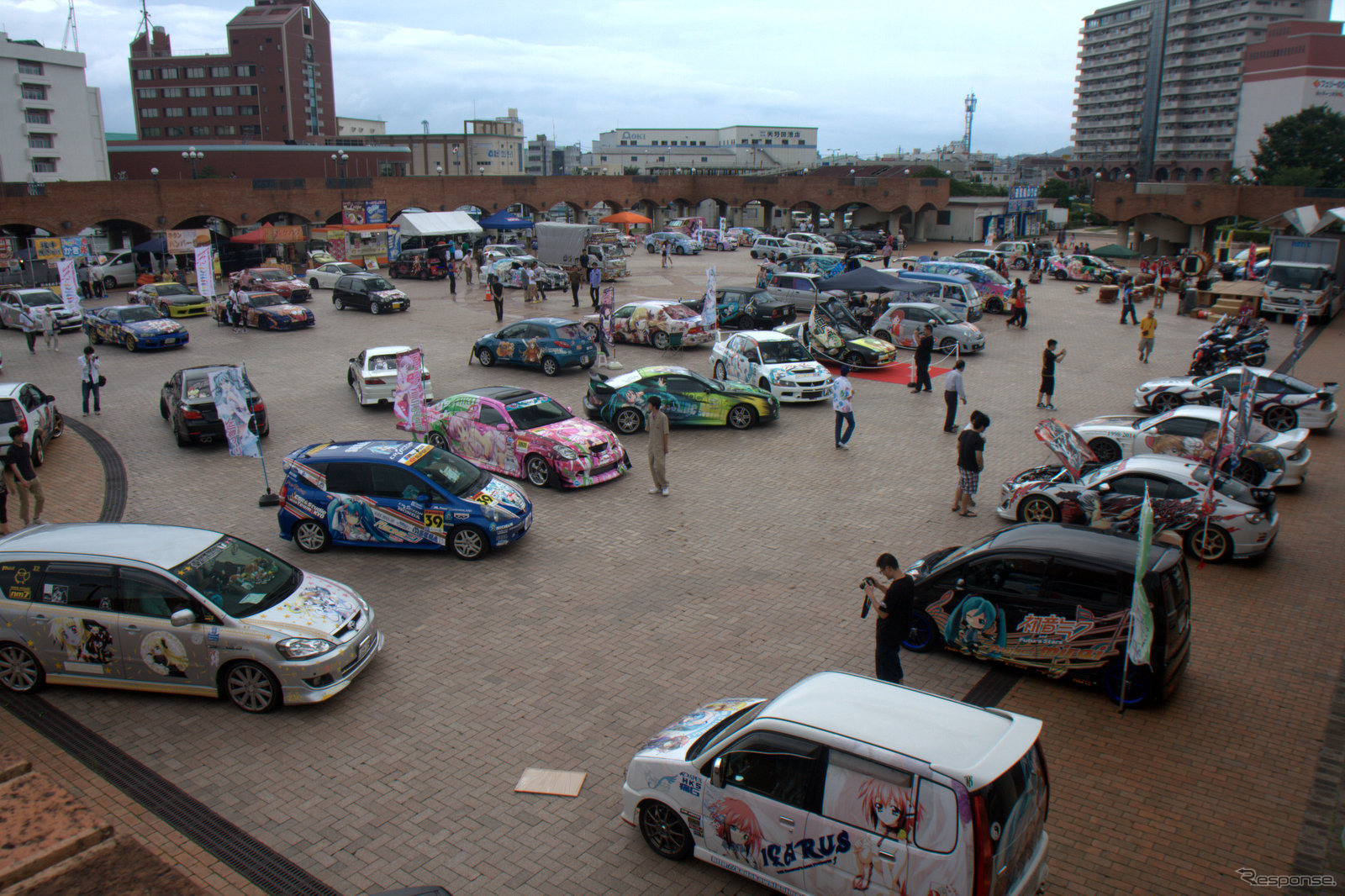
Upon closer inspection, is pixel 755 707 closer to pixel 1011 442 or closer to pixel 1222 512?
pixel 1222 512

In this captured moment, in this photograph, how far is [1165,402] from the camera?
18031 mm

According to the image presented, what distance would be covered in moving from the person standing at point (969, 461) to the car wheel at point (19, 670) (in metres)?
11.0

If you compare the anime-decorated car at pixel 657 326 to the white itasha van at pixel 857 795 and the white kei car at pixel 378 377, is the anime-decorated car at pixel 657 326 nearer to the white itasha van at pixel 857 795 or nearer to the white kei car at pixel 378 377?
the white kei car at pixel 378 377

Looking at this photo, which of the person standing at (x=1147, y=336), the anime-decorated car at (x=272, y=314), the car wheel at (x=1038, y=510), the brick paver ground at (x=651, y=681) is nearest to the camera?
the brick paver ground at (x=651, y=681)

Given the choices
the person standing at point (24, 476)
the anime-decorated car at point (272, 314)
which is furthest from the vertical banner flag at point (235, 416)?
the anime-decorated car at point (272, 314)

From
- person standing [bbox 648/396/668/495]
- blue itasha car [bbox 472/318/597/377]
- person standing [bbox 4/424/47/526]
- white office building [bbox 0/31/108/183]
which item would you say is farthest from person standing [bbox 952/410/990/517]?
white office building [bbox 0/31/108/183]

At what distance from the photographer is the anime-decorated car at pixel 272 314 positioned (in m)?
29.2

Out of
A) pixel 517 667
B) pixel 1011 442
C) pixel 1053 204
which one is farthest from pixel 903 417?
pixel 1053 204

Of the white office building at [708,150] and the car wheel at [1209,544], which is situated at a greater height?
the white office building at [708,150]

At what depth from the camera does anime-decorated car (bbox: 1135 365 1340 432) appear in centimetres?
1681

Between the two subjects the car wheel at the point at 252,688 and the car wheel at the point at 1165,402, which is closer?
the car wheel at the point at 252,688

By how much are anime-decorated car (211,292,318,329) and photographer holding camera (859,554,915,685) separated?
26288 mm

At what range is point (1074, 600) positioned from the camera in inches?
316

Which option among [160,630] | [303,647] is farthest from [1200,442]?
[160,630]
